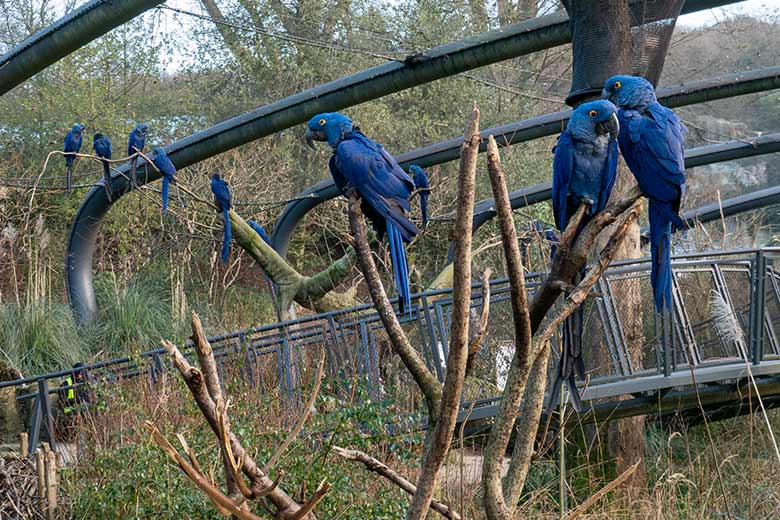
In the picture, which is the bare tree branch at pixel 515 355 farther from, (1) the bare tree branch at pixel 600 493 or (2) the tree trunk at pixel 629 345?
(2) the tree trunk at pixel 629 345

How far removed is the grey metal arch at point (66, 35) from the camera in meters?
6.49

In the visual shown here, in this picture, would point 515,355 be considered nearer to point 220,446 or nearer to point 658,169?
point 220,446

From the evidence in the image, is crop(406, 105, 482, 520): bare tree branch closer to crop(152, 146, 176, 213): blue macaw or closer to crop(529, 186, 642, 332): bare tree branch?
crop(529, 186, 642, 332): bare tree branch

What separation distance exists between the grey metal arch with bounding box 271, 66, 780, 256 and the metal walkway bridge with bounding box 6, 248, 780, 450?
1691mm

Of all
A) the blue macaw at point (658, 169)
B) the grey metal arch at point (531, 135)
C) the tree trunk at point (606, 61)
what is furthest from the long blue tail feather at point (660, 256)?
the grey metal arch at point (531, 135)

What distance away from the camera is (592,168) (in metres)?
3.48

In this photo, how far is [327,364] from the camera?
6812 millimetres

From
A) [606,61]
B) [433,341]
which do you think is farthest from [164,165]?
[606,61]

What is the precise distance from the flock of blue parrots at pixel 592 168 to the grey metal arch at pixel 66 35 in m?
2.98

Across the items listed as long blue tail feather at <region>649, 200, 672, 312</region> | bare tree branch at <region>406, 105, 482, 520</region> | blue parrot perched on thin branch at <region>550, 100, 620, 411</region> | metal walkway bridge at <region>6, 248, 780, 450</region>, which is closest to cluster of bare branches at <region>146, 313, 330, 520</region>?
bare tree branch at <region>406, 105, 482, 520</region>

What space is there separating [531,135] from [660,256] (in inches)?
264

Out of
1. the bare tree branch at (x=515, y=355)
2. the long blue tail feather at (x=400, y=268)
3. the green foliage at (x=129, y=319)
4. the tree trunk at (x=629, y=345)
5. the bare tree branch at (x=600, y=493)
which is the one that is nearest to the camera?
the bare tree branch at (x=600, y=493)

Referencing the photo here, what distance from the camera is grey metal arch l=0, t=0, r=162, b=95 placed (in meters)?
6.49

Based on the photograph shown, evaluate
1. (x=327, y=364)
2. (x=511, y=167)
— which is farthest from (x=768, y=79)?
(x=511, y=167)
